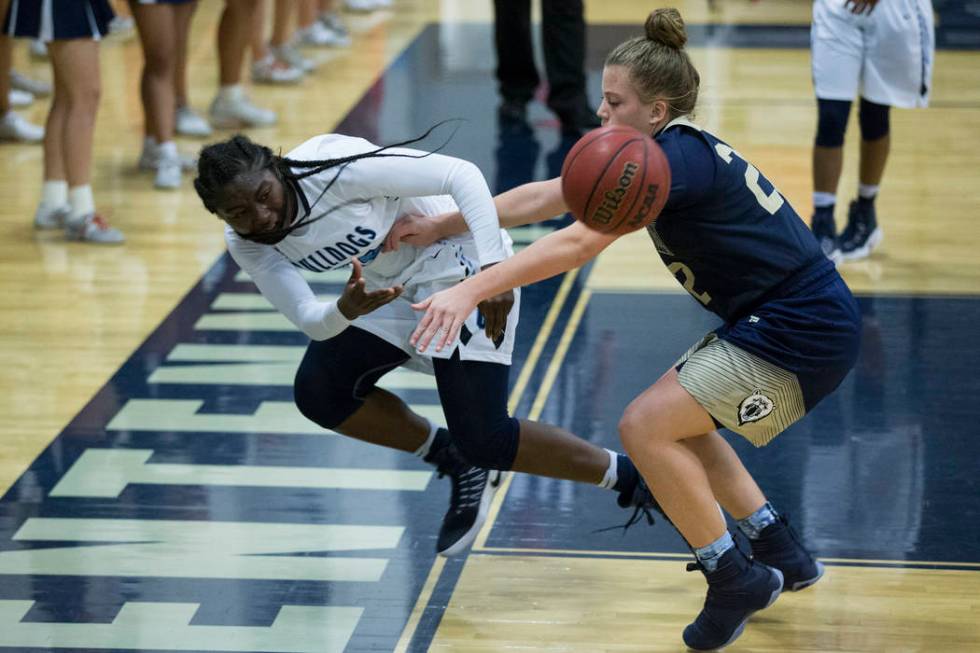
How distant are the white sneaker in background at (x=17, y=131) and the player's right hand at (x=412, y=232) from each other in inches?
194

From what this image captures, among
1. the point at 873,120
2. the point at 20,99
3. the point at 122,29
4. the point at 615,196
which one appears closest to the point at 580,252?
the point at 615,196

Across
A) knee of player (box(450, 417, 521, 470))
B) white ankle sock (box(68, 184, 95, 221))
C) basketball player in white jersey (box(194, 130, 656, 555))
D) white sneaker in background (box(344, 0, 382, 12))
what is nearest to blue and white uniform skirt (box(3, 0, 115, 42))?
white ankle sock (box(68, 184, 95, 221))

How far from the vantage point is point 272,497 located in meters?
4.21

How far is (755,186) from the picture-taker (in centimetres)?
313

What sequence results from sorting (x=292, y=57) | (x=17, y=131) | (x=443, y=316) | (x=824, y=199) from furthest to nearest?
(x=292, y=57)
(x=17, y=131)
(x=824, y=199)
(x=443, y=316)

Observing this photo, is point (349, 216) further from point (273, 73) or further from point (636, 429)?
point (273, 73)

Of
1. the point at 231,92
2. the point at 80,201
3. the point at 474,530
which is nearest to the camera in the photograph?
the point at 474,530

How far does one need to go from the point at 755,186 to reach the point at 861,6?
271cm

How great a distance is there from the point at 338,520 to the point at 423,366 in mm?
589

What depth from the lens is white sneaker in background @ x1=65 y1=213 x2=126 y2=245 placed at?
6.38 m

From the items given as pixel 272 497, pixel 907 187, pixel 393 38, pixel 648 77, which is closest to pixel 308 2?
pixel 393 38

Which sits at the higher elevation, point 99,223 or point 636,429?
point 636,429

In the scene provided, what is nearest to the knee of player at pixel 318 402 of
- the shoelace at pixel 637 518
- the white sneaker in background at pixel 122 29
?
the shoelace at pixel 637 518

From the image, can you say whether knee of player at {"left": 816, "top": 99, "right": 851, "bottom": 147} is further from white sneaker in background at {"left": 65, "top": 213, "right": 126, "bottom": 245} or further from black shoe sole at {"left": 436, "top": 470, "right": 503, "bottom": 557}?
white sneaker in background at {"left": 65, "top": 213, "right": 126, "bottom": 245}
